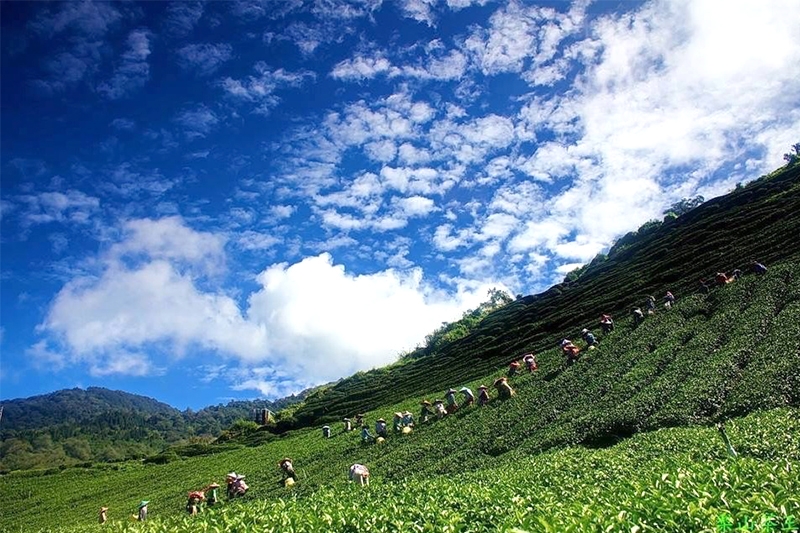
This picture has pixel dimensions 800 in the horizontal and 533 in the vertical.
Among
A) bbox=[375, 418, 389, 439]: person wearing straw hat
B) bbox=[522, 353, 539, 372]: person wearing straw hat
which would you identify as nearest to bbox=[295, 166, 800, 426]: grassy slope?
bbox=[522, 353, 539, 372]: person wearing straw hat

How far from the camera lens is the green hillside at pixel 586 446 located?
10.3 meters

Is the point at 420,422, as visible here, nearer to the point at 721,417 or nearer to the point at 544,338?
the point at 721,417

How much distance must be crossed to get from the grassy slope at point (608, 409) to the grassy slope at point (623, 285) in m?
18.3

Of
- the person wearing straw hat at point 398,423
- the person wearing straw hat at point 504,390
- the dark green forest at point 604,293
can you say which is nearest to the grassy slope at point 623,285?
the dark green forest at point 604,293

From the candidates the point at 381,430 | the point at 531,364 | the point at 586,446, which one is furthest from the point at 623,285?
the point at 586,446

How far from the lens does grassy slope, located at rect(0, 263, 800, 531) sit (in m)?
28.6

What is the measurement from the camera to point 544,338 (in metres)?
82.4

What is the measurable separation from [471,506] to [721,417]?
21511mm

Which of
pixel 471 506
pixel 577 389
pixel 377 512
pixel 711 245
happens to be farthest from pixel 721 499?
pixel 711 245

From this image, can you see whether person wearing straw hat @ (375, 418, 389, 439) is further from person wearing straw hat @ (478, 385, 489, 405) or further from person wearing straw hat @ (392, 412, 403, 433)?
person wearing straw hat @ (478, 385, 489, 405)

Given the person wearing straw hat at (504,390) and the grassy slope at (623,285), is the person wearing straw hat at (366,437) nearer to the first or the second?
the person wearing straw hat at (504,390)

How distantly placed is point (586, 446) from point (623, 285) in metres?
67.0

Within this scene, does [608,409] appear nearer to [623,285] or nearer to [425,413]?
[425,413]

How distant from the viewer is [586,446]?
1176 inches
